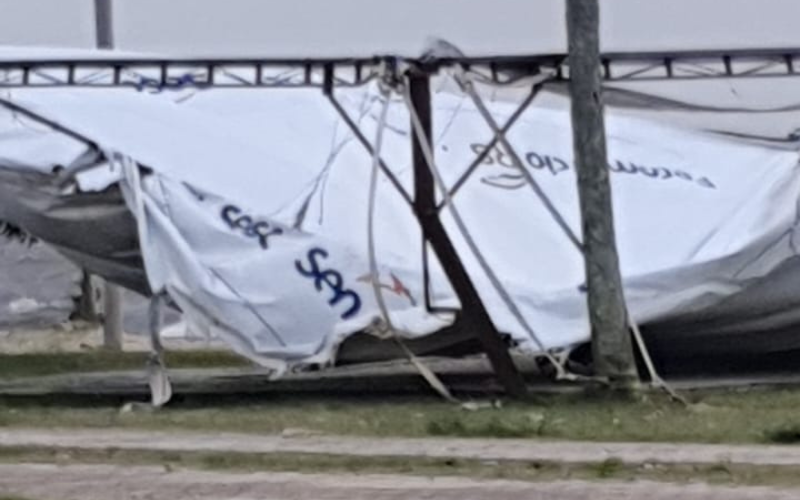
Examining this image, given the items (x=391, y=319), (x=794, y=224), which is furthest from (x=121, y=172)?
(x=794, y=224)

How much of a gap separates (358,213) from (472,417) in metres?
3.27

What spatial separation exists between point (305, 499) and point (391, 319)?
6072 millimetres

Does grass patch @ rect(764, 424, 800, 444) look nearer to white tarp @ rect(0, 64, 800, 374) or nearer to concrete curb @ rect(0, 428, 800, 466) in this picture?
concrete curb @ rect(0, 428, 800, 466)

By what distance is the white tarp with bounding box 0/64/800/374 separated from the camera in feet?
62.4

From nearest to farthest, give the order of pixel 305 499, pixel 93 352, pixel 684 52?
pixel 305 499 < pixel 684 52 < pixel 93 352

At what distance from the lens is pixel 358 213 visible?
65.3 ft

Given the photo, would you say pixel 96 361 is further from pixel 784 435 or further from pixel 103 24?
pixel 784 435

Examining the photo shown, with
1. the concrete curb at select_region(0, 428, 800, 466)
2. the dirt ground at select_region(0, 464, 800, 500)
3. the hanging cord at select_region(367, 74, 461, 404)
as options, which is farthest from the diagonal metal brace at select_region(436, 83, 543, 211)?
the dirt ground at select_region(0, 464, 800, 500)

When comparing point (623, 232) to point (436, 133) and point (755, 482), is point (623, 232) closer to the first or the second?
point (436, 133)

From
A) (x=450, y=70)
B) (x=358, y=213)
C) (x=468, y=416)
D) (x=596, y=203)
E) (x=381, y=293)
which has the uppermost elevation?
(x=450, y=70)

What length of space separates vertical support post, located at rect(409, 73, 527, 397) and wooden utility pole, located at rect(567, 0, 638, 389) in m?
0.71

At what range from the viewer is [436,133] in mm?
21516

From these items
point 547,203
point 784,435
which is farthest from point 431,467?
point 547,203

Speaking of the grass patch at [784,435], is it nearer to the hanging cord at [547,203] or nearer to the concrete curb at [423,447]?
the concrete curb at [423,447]
